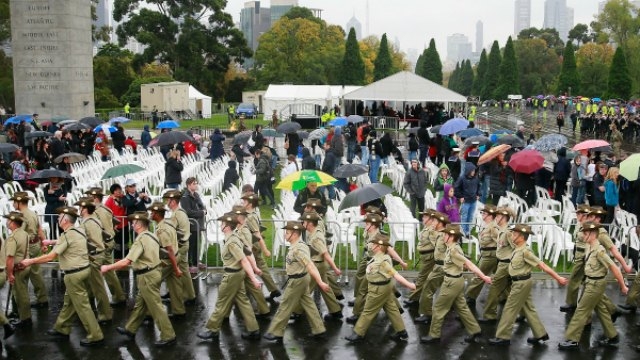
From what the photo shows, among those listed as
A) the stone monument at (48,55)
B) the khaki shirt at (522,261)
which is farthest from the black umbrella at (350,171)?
the stone monument at (48,55)

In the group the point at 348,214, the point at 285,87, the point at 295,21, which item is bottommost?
the point at 348,214

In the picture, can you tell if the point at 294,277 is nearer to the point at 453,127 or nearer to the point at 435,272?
the point at 435,272

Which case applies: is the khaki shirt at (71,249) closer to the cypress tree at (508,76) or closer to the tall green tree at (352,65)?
the tall green tree at (352,65)

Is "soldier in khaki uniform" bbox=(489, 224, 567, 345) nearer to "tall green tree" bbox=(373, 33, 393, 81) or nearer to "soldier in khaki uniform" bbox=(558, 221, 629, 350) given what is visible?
"soldier in khaki uniform" bbox=(558, 221, 629, 350)

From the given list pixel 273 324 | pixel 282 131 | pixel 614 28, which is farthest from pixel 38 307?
pixel 614 28

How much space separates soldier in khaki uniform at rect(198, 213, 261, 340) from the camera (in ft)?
30.7

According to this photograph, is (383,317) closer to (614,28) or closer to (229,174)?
(229,174)

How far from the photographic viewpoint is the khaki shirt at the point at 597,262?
359 inches

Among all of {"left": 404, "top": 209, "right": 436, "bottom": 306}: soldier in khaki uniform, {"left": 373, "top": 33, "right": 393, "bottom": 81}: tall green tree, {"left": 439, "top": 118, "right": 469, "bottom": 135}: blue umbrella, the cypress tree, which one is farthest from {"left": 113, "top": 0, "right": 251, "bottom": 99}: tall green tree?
{"left": 404, "top": 209, "right": 436, "bottom": 306}: soldier in khaki uniform

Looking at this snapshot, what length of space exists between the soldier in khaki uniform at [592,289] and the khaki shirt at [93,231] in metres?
6.09

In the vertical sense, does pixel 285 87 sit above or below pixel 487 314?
above

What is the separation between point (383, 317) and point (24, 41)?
1023 inches

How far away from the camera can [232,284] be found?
943cm

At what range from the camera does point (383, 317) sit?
10.5 m
